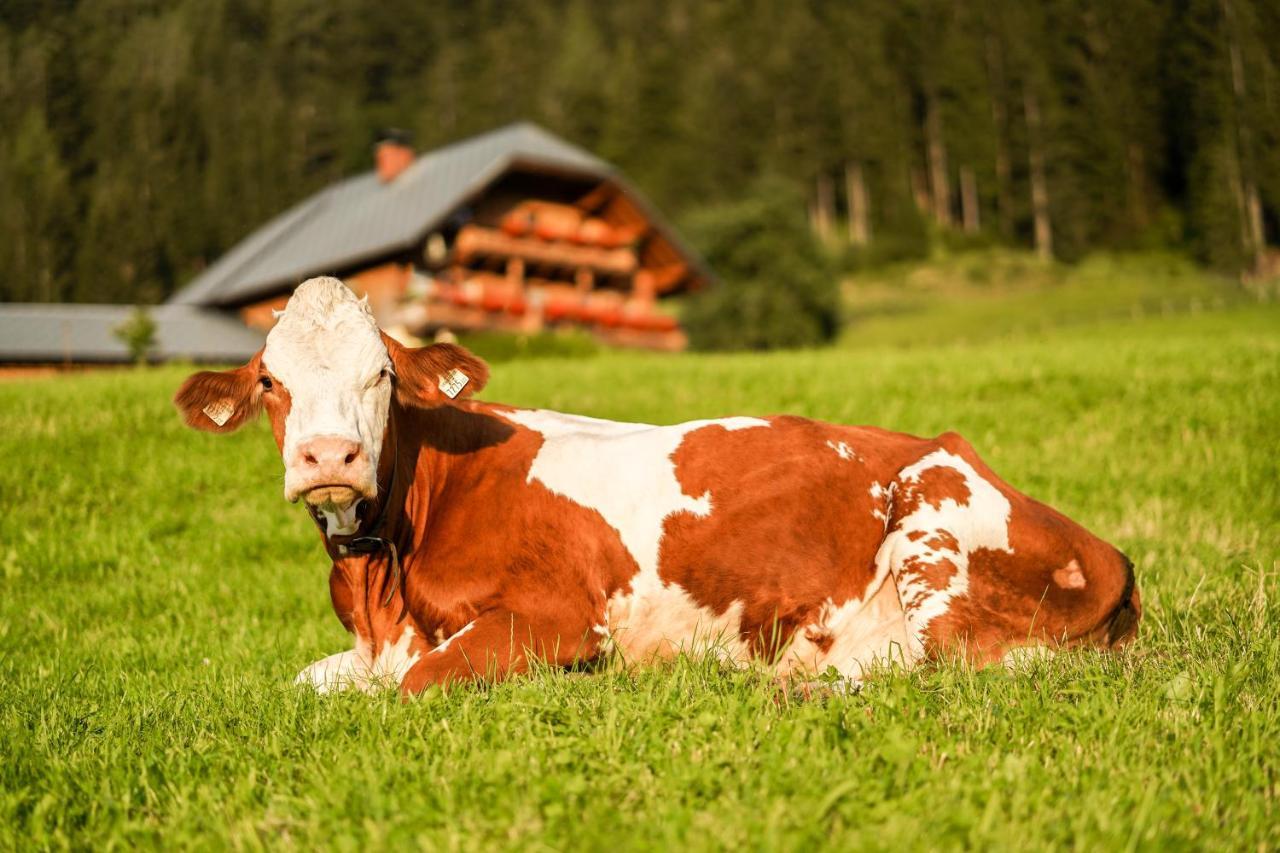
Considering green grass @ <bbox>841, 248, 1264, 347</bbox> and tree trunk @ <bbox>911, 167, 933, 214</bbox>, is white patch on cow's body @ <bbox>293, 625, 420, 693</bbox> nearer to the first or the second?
green grass @ <bbox>841, 248, 1264, 347</bbox>

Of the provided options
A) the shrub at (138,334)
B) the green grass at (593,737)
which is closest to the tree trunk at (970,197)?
the shrub at (138,334)

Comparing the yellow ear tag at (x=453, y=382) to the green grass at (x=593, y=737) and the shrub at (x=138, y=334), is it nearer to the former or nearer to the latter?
the green grass at (x=593, y=737)

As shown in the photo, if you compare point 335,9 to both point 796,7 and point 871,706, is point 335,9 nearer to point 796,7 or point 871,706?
point 796,7

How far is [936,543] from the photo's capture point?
5039 millimetres

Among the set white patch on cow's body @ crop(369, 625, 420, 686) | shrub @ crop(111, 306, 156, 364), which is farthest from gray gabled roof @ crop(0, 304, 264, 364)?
white patch on cow's body @ crop(369, 625, 420, 686)

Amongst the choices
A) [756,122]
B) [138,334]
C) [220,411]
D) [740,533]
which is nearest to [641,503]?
[740,533]

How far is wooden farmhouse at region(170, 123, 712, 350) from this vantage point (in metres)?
37.5

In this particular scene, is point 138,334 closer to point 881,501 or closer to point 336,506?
point 336,506

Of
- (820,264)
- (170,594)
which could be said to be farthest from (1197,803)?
(820,264)

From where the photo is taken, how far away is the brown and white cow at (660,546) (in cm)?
488

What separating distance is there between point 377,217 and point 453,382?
37816 mm

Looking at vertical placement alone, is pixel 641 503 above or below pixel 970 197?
below

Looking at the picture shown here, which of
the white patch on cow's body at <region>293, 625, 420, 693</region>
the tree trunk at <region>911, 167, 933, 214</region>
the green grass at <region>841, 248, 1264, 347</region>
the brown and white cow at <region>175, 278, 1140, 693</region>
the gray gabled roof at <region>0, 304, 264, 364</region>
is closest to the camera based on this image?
the white patch on cow's body at <region>293, 625, 420, 693</region>

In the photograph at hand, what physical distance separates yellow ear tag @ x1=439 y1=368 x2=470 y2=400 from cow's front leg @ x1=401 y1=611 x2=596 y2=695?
43.5 inches
